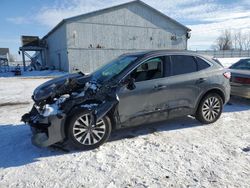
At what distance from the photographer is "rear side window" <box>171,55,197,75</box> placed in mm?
4895

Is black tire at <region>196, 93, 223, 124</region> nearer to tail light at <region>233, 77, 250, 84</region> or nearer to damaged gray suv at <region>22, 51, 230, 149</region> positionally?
damaged gray suv at <region>22, 51, 230, 149</region>

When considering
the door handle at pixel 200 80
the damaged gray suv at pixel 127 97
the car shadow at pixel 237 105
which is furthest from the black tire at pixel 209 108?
the car shadow at pixel 237 105

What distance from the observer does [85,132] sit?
4.06 meters

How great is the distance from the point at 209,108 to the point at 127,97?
217cm

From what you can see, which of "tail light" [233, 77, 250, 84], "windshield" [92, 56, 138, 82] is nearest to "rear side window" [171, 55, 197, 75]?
"windshield" [92, 56, 138, 82]

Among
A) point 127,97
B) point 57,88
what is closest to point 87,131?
point 127,97

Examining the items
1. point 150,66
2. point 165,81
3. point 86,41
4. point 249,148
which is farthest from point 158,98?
point 86,41

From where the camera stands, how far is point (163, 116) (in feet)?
15.6

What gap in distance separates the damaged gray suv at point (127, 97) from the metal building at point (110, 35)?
1808 centimetres

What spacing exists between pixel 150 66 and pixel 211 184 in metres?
2.48

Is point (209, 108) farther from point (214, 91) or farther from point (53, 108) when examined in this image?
point (53, 108)

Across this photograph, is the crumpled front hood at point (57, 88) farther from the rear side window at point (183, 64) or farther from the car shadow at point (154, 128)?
the rear side window at point (183, 64)

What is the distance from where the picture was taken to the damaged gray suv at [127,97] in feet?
13.0

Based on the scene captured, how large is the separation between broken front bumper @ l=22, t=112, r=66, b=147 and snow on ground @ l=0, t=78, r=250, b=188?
0.89 feet
